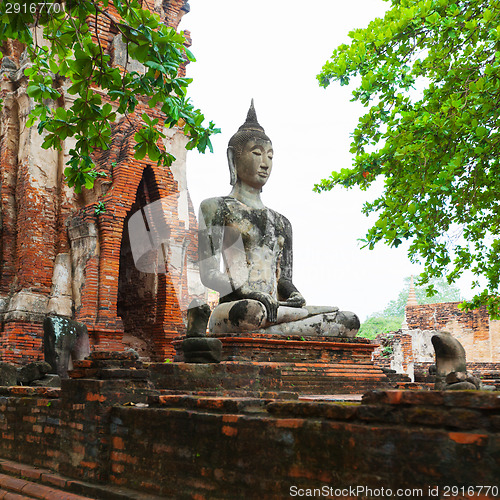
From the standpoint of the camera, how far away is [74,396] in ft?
13.9

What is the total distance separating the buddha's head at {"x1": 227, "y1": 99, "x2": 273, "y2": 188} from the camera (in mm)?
7500

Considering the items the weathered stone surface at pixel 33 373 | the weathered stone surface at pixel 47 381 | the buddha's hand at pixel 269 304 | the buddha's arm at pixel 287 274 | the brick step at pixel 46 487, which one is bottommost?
the brick step at pixel 46 487

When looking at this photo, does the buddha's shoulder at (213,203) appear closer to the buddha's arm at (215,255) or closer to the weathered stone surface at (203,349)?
the buddha's arm at (215,255)

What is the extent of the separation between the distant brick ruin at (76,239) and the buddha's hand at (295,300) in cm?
526

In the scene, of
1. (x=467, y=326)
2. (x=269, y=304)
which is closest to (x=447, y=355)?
(x=269, y=304)

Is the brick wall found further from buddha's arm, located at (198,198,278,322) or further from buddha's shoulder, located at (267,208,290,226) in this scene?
buddha's arm, located at (198,198,278,322)

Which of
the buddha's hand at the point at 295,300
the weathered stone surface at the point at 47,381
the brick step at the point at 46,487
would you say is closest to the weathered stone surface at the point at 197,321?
the brick step at the point at 46,487

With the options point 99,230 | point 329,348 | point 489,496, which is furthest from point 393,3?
point 489,496

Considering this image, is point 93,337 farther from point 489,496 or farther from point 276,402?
point 489,496

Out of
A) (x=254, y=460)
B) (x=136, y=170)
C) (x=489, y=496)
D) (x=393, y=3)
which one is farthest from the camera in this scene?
(x=136, y=170)

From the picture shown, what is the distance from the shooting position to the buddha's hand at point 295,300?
706 centimetres

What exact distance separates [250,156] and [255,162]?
105 mm

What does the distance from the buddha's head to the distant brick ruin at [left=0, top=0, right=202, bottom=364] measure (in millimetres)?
4890

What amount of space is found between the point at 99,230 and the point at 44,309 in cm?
193
